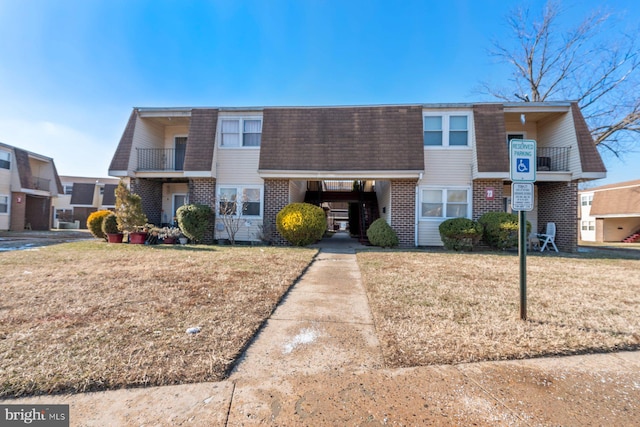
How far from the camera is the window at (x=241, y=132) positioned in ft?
41.8

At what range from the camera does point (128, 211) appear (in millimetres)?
10914

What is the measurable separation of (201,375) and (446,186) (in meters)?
11.6

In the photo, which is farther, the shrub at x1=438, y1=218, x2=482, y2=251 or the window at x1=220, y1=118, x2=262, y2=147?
the window at x1=220, y1=118, x2=262, y2=147

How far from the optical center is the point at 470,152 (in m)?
11.9

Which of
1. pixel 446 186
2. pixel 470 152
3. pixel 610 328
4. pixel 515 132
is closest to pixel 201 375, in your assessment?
pixel 610 328

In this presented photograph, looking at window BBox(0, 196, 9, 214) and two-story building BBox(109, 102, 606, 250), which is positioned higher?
two-story building BBox(109, 102, 606, 250)

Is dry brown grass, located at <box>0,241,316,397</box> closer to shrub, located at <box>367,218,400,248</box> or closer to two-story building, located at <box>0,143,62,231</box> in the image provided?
shrub, located at <box>367,218,400,248</box>

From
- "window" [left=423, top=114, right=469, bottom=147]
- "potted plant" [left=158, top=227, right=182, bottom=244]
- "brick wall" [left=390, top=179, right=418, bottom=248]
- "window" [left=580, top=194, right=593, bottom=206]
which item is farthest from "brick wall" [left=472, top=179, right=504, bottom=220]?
"window" [left=580, top=194, right=593, bottom=206]

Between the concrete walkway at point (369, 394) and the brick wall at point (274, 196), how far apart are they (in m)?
9.69

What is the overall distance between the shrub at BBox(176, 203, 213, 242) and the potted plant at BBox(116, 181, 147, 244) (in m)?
Result: 1.34

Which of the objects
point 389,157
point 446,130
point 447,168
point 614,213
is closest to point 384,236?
point 389,157

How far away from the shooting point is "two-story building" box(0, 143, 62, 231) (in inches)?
769

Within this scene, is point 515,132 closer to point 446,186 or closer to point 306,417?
point 446,186

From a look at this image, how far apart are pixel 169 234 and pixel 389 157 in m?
8.97
